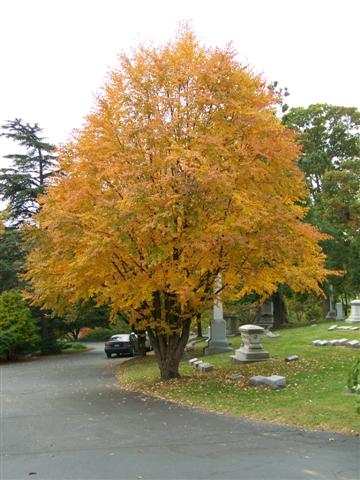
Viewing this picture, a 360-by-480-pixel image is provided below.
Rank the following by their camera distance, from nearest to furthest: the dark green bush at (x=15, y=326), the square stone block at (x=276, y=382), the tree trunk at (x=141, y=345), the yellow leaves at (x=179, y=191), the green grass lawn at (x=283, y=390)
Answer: the green grass lawn at (x=283, y=390) < the square stone block at (x=276, y=382) < the yellow leaves at (x=179, y=191) < the tree trunk at (x=141, y=345) < the dark green bush at (x=15, y=326)

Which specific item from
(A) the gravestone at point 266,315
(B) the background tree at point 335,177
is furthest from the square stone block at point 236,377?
(A) the gravestone at point 266,315

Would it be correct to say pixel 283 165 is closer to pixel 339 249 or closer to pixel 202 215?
pixel 202 215

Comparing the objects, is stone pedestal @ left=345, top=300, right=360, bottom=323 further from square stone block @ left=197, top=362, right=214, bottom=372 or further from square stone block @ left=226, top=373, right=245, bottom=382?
square stone block @ left=226, top=373, right=245, bottom=382

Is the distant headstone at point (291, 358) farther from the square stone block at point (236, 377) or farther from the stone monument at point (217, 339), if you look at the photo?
the stone monument at point (217, 339)

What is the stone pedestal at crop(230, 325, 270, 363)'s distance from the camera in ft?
55.1

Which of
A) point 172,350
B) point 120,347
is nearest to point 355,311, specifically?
point 172,350

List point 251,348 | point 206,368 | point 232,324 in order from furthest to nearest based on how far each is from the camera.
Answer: point 232,324 < point 251,348 < point 206,368

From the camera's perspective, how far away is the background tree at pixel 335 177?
113ft

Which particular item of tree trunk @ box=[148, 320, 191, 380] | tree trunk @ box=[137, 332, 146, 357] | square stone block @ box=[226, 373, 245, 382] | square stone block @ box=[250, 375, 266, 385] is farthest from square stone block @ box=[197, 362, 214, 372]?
tree trunk @ box=[137, 332, 146, 357]

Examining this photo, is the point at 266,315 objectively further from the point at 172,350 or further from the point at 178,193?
the point at 178,193

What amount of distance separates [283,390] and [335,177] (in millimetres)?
26011

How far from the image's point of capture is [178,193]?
12.2m

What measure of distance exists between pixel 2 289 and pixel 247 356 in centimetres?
2477

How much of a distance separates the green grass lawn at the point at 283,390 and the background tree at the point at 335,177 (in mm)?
15367
